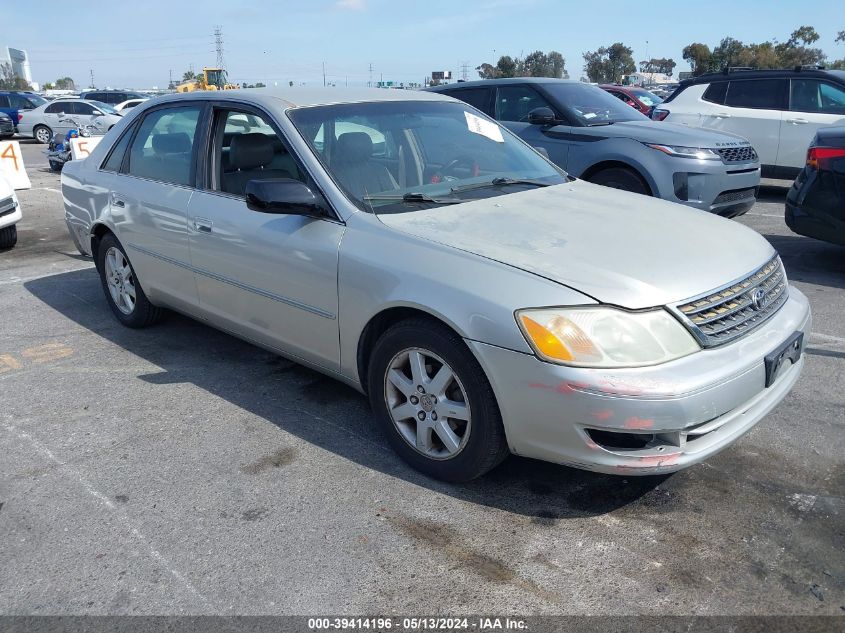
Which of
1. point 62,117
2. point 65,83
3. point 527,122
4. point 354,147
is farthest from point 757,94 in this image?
point 65,83

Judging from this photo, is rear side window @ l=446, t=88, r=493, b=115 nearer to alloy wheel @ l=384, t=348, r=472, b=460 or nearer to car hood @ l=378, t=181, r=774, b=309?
car hood @ l=378, t=181, r=774, b=309

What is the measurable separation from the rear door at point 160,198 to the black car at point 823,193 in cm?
522

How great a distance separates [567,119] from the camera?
795cm

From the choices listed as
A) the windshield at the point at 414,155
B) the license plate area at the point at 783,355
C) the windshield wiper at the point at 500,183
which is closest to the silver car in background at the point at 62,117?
the windshield at the point at 414,155

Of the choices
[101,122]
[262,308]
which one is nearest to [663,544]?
[262,308]

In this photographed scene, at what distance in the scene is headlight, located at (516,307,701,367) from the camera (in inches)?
105

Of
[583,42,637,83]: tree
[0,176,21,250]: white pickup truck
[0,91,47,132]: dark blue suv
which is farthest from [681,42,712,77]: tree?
[0,176,21,250]: white pickup truck

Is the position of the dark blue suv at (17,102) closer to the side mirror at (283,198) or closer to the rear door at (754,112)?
the rear door at (754,112)

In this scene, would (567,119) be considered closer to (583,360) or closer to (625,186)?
(625,186)

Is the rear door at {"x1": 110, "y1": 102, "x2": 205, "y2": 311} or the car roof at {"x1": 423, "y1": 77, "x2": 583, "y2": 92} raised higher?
the car roof at {"x1": 423, "y1": 77, "x2": 583, "y2": 92}

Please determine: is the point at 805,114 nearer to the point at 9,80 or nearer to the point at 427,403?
the point at 427,403

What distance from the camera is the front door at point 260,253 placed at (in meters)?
3.52

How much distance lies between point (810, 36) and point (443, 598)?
75.7 m

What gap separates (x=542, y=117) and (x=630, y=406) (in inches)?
229
